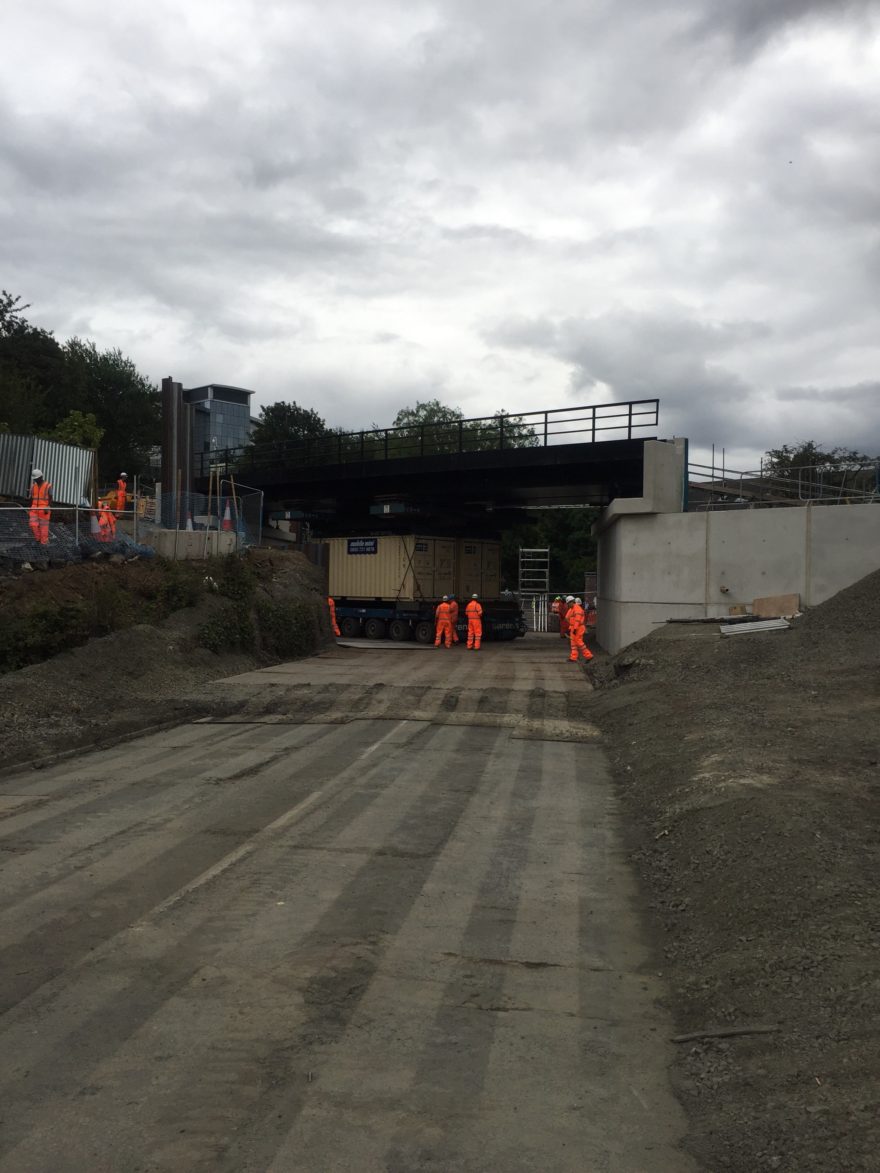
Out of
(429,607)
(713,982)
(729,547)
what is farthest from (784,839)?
(429,607)

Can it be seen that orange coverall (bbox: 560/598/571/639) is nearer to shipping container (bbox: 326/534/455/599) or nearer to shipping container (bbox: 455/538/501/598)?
shipping container (bbox: 455/538/501/598)

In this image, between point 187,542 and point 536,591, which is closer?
point 187,542

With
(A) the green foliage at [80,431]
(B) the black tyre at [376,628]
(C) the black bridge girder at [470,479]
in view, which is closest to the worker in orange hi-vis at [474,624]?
(C) the black bridge girder at [470,479]

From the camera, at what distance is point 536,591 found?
45.2 metres

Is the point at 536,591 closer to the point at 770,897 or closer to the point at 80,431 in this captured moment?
the point at 80,431

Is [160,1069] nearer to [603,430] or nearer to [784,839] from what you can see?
[784,839]

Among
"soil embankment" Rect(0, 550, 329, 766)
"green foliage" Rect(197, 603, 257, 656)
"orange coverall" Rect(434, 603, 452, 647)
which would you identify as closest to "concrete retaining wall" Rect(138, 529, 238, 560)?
"soil embankment" Rect(0, 550, 329, 766)

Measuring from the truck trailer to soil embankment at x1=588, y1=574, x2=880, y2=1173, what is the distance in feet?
62.9

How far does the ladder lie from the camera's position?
45.1 meters

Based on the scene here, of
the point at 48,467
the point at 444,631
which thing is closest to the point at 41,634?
the point at 48,467

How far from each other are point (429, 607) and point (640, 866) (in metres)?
25.7

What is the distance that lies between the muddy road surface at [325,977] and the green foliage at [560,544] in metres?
58.3

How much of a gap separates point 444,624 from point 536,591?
15392 millimetres

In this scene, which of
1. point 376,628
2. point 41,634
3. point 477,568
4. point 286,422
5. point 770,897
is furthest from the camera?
point 286,422
